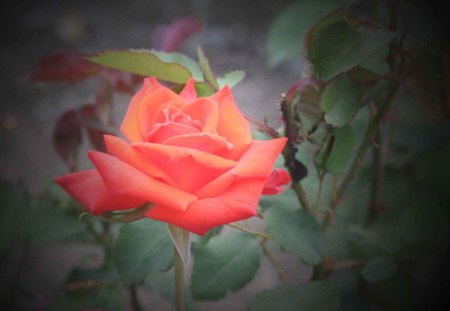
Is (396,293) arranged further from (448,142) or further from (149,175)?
(149,175)

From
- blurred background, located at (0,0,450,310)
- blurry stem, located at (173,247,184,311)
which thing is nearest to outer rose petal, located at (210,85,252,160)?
blurry stem, located at (173,247,184,311)

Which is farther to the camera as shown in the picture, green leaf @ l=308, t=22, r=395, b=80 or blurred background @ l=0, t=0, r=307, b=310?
blurred background @ l=0, t=0, r=307, b=310

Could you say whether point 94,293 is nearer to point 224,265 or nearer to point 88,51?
point 224,265

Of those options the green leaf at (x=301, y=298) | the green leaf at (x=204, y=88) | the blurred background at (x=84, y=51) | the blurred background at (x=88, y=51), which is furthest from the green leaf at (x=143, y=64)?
the blurred background at (x=84, y=51)

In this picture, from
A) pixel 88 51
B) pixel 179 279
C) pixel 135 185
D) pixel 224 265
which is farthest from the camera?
pixel 88 51

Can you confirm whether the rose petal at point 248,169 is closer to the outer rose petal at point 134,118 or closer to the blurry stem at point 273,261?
the outer rose petal at point 134,118

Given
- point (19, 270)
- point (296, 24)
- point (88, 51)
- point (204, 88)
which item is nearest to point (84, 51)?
point (88, 51)

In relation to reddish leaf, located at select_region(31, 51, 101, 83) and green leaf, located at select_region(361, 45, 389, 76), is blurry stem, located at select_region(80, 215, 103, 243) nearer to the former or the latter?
reddish leaf, located at select_region(31, 51, 101, 83)
